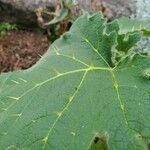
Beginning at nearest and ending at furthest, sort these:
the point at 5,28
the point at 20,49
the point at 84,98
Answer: the point at 84,98, the point at 20,49, the point at 5,28

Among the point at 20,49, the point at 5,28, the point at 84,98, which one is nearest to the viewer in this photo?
the point at 84,98

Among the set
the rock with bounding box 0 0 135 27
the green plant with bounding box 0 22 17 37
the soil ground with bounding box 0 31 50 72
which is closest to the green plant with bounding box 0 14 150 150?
the rock with bounding box 0 0 135 27

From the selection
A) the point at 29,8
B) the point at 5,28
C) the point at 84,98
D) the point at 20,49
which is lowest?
the point at 20,49

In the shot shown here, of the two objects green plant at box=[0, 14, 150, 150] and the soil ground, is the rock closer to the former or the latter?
the soil ground

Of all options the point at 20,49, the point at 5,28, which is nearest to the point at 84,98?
the point at 20,49

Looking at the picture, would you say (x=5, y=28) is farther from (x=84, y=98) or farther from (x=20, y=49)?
Answer: (x=84, y=98)

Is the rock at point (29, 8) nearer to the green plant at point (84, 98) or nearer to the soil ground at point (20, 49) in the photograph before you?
the soil ground at point (20, 49)

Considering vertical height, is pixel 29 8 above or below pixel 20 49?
above
